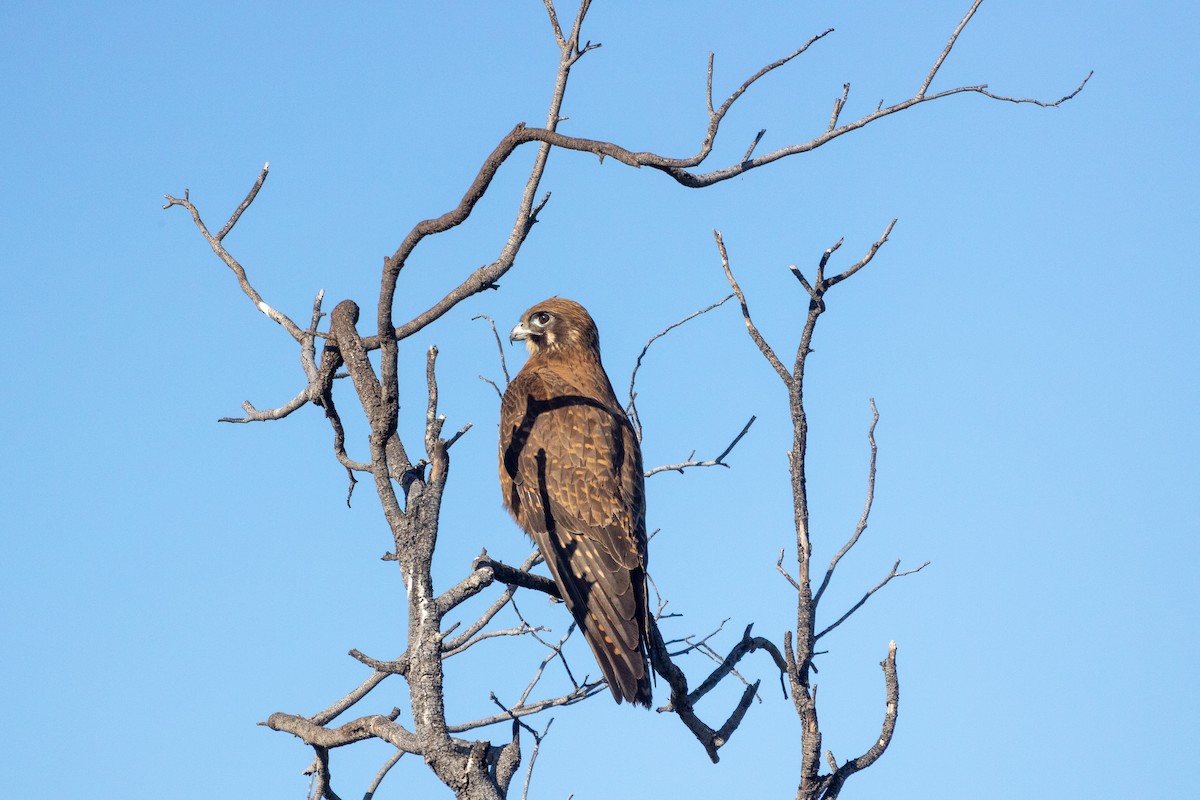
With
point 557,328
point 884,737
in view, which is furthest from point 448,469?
point 557,328

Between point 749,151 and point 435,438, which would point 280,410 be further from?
point 749,151

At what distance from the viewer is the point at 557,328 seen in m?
6.83

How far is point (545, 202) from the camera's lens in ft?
12.0

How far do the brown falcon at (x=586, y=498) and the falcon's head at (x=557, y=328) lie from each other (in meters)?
0.17

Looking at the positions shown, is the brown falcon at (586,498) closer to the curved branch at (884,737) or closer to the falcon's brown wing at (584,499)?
the falcon's brown wing at (584,499)

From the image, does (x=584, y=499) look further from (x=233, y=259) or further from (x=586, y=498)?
(x=233, y=259)

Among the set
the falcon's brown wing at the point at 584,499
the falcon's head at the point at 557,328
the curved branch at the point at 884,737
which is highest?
the falcon's head at the point at 557,328

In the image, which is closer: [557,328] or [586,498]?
[586,498]

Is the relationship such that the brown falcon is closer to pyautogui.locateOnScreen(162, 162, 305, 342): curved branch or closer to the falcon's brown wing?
the falcon's brown wing

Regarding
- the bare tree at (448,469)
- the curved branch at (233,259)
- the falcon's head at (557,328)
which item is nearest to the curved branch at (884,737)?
the bare tree at (448,469)

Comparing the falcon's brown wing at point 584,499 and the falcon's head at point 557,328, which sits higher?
the falcon's head at point 557,328

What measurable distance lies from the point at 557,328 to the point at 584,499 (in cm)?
148

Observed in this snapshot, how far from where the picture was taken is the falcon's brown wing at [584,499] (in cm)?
508

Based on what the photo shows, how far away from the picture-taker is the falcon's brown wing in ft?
16.7
